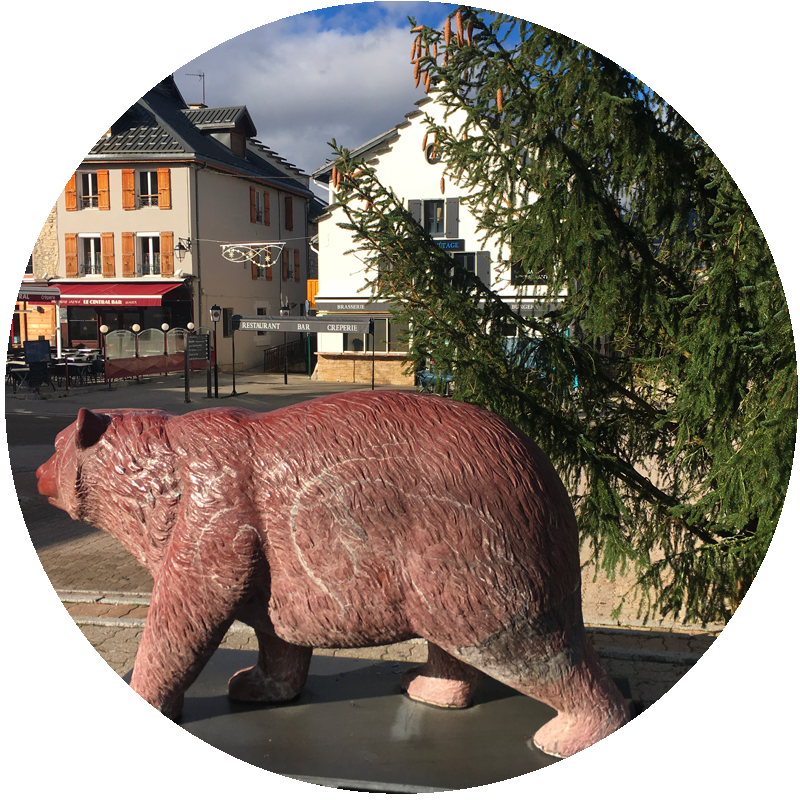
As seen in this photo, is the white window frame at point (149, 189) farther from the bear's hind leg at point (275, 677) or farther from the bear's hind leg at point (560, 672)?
the bear's hind leg at point (560, 672)

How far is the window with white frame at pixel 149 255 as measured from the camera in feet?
69.6

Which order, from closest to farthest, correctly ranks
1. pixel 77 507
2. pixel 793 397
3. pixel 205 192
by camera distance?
pixel 77 507 < pixel 793 397 < pixel 205 192

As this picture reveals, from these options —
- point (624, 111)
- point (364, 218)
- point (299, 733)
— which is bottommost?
point (299, 733)

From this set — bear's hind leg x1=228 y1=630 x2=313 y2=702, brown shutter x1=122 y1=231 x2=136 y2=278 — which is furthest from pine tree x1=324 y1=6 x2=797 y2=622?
brown shutter x1=122 y1=231 x2=136 y2=278

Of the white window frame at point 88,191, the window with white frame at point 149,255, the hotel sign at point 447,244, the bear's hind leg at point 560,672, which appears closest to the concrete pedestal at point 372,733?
the bear's hind leg at point 560,672

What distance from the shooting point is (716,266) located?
3.20 meters

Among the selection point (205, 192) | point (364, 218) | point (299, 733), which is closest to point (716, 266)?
point (364, 218)

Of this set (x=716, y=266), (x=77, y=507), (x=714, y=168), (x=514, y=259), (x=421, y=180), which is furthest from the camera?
(x=421, y=180)

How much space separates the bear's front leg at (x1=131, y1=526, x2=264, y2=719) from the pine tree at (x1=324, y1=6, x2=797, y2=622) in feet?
4.87

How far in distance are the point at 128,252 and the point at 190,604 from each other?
808 inches

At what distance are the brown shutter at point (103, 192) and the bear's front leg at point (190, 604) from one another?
20388 mm

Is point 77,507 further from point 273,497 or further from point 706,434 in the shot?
point 706,434

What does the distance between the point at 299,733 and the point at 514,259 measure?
2.48 m

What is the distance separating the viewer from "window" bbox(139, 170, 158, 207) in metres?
20.7
